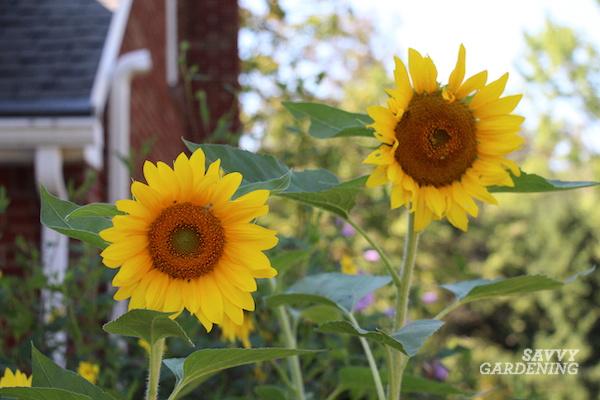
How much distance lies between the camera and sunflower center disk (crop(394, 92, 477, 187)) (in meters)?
1.58

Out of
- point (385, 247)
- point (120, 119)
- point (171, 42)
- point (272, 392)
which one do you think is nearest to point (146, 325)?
point (272, 392)

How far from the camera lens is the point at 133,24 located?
678 centimetres

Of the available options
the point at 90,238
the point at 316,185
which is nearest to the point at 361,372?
the point at 316,185

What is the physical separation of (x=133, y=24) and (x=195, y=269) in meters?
5.68

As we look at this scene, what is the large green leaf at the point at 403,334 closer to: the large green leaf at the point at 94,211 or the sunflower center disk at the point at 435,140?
the sunflower center disk at the point at 435,140

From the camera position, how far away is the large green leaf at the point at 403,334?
1419mm

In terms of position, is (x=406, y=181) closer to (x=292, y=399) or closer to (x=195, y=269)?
(x=195, y=269)

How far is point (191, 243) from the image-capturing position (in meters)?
1.36

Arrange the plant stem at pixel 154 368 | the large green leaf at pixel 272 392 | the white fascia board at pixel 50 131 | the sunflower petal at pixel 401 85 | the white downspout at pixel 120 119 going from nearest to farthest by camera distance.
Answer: the plant stem at pixel 154 368 < the sunflower petal at pixel 401 85 < the large green leaf at pixel 272 392 < the white fascia board at pixel 50 131 < the white downspout at pixel 120 119

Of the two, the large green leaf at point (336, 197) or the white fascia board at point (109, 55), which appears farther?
the white fascia board at point (109, 55)

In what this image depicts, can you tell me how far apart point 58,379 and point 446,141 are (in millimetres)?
742

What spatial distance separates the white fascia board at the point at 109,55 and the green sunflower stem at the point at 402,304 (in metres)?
3.37

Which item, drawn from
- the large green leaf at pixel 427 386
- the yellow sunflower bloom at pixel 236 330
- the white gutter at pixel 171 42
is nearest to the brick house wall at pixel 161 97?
the white gutter at pixel 171 42

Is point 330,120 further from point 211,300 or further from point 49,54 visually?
point 49,54
